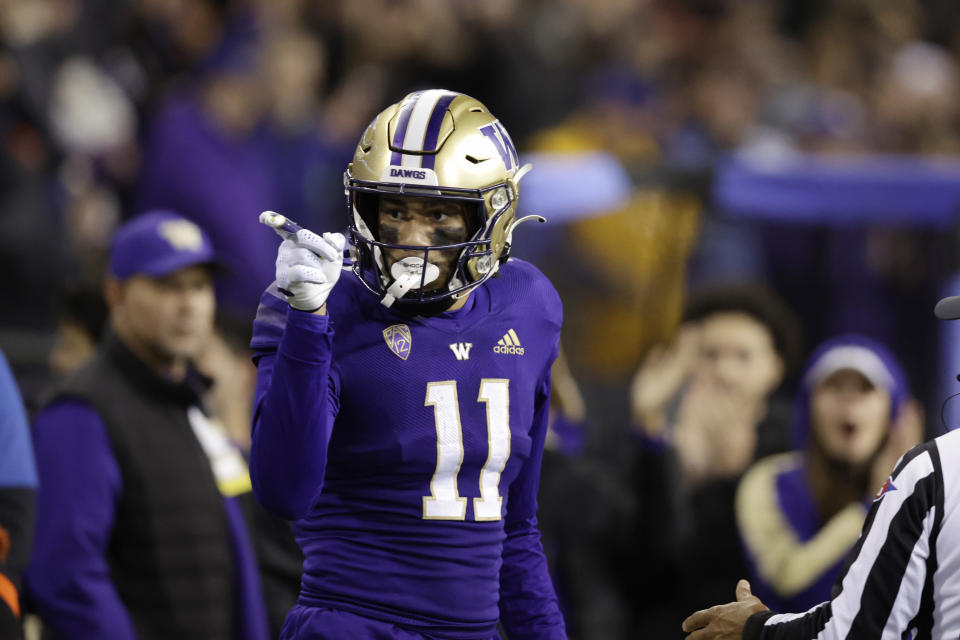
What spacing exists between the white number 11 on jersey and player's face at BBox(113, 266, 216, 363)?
1.92 m

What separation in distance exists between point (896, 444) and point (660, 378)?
3.40 feet

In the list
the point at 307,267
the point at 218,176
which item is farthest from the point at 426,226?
the point at 218,176

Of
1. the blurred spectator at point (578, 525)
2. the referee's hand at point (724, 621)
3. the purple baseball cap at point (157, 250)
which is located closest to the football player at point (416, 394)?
the referee's hand at point (724, 621)

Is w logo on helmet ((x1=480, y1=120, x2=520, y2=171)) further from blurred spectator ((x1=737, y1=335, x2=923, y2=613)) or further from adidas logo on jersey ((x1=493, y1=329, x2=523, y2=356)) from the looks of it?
blurred spectator ((x1=737, y1=335, x2=923, y2=613))

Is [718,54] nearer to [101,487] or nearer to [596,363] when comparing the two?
[596,363]

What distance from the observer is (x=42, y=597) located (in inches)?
173

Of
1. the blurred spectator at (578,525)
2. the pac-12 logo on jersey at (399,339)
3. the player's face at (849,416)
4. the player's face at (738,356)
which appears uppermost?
the pac-12 logo on jersey at (399,339)

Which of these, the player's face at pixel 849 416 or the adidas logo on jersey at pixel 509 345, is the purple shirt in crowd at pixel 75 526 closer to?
the adidas logo on jersey at pixel 509 345

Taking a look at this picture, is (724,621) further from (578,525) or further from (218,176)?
(218,176)

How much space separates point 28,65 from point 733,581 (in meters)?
4.74

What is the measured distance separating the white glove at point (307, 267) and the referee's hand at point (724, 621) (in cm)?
108

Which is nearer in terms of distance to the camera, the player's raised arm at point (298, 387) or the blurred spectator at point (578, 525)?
the player's raised arm at point (298, 387)

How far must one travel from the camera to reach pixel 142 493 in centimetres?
452

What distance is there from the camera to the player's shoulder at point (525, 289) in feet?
11.2
